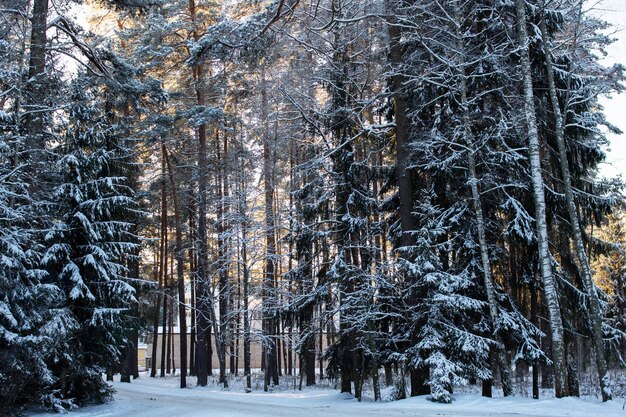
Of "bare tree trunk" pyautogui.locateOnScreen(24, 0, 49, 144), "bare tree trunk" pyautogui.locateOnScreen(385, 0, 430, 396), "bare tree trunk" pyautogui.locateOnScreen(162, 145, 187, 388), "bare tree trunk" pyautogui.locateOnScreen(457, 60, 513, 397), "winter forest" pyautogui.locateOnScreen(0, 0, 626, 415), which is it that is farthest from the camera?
"bare tree trunk" pyautogui.locateOnScreen(162, 145, 187, 388)

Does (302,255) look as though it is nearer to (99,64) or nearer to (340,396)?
(340,396)

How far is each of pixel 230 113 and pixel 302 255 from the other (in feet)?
36.2

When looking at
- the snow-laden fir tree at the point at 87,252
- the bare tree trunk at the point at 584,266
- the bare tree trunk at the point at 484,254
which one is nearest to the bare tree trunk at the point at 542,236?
the bare tree trunk at the point at 584,266

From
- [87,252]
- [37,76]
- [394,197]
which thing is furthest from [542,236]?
[37,76]

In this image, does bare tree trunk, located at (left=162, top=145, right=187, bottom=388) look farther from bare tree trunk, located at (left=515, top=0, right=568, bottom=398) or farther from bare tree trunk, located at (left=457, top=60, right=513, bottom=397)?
bare tree trunk, located at (left=515, top=0, right=568, bottom=398)

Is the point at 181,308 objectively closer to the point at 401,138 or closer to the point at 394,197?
the point at 394,197

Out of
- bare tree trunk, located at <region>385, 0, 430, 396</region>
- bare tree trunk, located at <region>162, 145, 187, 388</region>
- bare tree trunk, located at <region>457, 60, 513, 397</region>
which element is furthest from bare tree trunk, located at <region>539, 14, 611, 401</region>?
bare tree trunk, located at <region>162, 145, 187, 388</region>

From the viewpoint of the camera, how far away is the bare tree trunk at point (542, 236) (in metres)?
10.2

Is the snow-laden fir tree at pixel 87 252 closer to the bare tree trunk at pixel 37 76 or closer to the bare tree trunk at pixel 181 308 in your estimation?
the bare tree trunk at pixel 37 76

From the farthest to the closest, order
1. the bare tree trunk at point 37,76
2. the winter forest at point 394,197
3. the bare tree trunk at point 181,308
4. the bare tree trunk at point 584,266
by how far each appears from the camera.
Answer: the bare tree trunk at point 181,308
the bare tree trunk at point 37,76
the winter forest at point 394,197
the bare tree trunk at point 584,266

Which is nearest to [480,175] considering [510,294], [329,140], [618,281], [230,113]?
[510,294]

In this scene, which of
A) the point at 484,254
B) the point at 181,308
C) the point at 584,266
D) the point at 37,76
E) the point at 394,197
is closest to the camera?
the point at 584,266

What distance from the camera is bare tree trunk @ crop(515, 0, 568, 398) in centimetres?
1019

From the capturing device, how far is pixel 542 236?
10.7 meters
